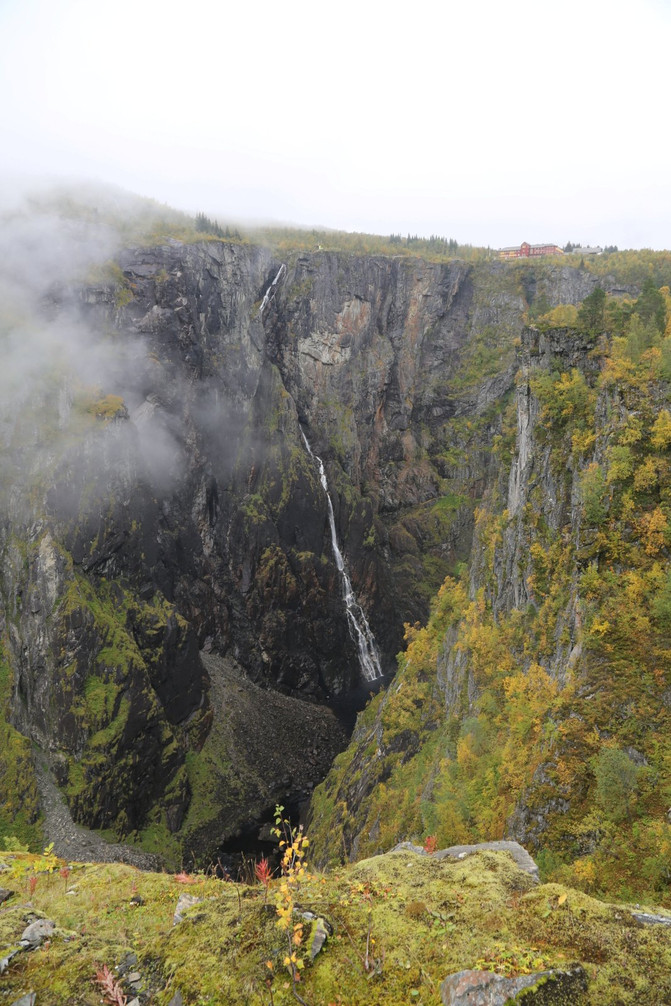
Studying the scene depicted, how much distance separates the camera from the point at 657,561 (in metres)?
14.9

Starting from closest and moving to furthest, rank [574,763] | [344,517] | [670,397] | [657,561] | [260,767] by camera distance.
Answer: [574,763] < [657,561] < [670,397] < [260,767] < [344,517]

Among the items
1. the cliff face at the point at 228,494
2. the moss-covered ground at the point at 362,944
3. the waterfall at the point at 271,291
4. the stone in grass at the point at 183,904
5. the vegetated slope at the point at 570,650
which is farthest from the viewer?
the waterfall at the point at 271,291

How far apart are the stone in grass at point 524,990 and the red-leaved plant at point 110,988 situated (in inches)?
114

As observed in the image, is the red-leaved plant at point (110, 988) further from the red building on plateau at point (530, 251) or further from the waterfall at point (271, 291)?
the red building on plateau at point (530, 251)

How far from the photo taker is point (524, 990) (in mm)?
4402

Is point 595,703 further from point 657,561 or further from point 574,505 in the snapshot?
point 574,505

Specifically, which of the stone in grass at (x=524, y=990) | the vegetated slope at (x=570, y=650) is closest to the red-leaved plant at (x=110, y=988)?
the stone in grass at (x=524, y=990)

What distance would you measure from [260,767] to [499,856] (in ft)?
161

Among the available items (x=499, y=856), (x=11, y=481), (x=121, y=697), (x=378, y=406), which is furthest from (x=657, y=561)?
(x=378, y=406)

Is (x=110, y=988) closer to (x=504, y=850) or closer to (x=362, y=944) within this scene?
(x=362, y=944)

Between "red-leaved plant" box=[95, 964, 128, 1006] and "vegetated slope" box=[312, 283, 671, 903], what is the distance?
28.2 ft

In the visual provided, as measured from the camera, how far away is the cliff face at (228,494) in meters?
44.5

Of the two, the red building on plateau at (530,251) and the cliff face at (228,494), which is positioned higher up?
the red building on plateau at (530,251)

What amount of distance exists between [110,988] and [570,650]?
1490cm
